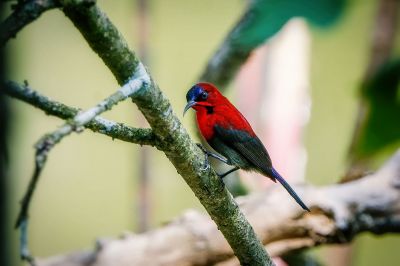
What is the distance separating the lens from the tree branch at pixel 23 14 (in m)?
0.71

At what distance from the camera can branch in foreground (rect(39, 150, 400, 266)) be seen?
1877 mm

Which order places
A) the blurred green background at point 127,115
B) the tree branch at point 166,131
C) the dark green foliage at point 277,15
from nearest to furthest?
the tree branch at point 166,131 → the dark green foliage at point 277,15 → the blurred green background at point 127,115

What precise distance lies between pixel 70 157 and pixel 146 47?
1.48 meters

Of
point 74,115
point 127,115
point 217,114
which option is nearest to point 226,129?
point 217,114

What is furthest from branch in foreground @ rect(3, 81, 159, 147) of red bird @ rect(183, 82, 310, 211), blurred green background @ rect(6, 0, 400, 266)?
blurred green background @ rect(6, 0, 400, 266)

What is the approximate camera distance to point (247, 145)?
1338 mm

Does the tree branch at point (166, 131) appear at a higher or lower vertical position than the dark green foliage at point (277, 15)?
lower

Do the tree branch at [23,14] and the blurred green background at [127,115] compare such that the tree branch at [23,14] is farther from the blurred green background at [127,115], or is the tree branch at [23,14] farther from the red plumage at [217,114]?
the blurred green background at [127,115]

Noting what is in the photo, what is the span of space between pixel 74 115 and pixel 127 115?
316 cm

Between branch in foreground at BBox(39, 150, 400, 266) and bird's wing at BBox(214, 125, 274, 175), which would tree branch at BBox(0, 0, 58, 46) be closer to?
bird's wing at BBox(214, 125, 274, 175)

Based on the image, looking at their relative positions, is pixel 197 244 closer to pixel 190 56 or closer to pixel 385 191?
pixel 385 191

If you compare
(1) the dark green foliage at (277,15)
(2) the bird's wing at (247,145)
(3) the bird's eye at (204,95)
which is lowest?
(2) the bird's wing at (247,145)

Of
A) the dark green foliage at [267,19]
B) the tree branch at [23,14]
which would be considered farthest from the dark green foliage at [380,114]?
the tree branch at [23,14]

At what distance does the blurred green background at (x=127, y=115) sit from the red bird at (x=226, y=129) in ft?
8.22
